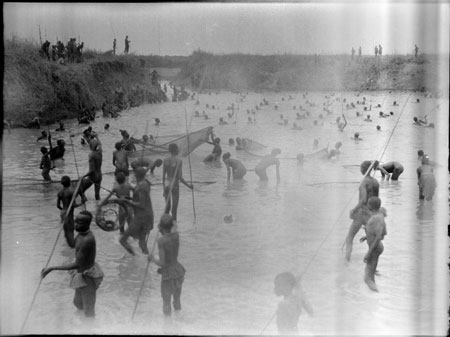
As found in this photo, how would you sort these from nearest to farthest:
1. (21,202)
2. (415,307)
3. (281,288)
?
(281,288) < (415,307) < (21,202)

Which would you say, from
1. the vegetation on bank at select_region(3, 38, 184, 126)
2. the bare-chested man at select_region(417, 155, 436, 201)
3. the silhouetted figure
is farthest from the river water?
the silhouetted figure

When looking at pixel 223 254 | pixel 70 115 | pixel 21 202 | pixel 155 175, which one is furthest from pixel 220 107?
pixel 223 254

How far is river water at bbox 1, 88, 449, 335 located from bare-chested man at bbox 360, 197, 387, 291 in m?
0.15

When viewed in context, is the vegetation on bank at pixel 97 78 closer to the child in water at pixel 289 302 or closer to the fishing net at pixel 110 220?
the fishing net at pixel 110 220

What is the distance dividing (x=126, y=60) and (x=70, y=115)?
761 cm

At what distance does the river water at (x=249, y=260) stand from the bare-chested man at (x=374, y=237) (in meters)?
0.15

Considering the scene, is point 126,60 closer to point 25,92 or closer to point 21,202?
point 25,92

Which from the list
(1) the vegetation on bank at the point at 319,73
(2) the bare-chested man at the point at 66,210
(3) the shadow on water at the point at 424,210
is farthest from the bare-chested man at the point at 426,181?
(1) the vegetation on bank at the point at 319,73

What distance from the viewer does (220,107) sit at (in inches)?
1572

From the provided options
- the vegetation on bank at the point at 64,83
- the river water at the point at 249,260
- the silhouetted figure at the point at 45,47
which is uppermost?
the silhouetted figure at the point at 45,47

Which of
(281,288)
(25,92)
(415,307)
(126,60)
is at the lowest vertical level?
(415,307)

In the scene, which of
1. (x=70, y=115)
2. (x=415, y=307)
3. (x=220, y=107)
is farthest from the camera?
(x=220, y=107)

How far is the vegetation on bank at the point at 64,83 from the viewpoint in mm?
24422

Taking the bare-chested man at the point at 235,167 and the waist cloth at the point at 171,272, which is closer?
the waist cloth at the point at 171,272
